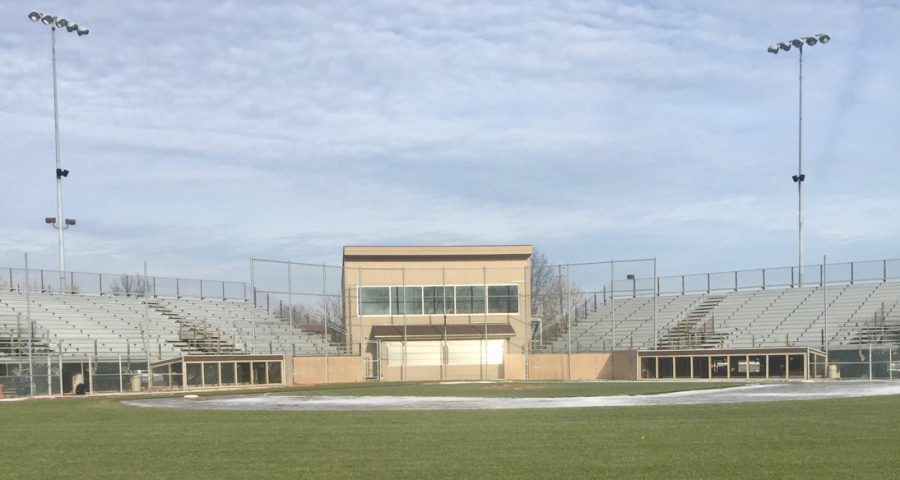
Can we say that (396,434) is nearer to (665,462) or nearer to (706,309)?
(665,462)

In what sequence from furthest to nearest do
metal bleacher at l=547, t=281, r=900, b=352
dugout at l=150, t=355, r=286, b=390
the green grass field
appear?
1. metal bleacher at l=547, t=281, r=900, b=352
2. dugout at l=150, t=355, r=286, b=390
3. the green grass field

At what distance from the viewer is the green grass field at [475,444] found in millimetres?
11688

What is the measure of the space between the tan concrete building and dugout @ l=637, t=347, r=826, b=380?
9137 mm

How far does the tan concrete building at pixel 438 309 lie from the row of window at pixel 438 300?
6 centimetres

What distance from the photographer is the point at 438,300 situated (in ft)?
187

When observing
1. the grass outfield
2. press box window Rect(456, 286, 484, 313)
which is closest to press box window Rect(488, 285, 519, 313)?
press box window Rect(456, 286, 484, 313)

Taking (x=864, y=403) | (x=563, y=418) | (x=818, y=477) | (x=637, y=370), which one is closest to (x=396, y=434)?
(x=563, y=418)

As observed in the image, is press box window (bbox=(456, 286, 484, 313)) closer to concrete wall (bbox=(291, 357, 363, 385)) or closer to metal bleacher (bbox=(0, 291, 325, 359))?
concrete wall (bbox=(291, 357, 363, 385))

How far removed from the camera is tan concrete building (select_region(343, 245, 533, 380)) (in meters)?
54.9

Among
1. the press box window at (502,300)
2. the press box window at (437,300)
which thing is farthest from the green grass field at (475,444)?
the press box window at (502,300)

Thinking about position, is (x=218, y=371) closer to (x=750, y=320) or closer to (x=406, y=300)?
(x=406, y=300)

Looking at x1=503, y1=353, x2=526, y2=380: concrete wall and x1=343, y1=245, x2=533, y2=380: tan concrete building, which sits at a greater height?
x1=343, y1=245, x2=533, y2=380: tan concrete building

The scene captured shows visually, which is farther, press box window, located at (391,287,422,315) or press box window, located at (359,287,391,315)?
press box window, located at (391,287,422,315)

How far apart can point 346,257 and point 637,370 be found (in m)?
18.6
